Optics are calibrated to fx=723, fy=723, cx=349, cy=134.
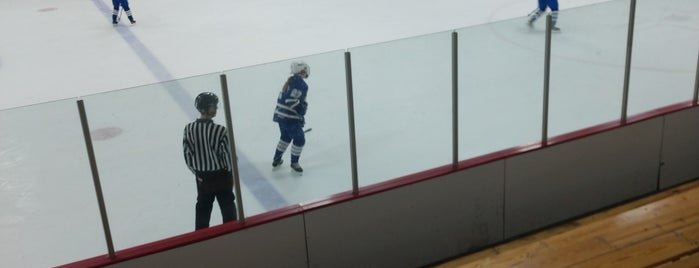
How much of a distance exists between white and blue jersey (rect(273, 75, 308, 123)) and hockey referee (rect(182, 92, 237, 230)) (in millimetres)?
337

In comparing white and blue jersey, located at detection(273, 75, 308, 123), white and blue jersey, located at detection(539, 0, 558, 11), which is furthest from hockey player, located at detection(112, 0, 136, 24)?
white and blue jersey, located at detection(273, 75, 308, 123)

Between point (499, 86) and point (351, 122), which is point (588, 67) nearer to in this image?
point (499, 86)

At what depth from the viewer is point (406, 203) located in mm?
3770

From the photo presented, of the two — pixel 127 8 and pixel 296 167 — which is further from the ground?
pixel 127 8

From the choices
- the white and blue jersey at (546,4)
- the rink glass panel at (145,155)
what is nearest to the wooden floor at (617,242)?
the rink glass panel at (145,155)

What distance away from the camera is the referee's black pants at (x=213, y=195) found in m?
3.48

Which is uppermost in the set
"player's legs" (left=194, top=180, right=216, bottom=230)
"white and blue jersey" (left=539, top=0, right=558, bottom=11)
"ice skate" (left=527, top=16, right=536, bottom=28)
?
"ice skate" (left=527, top=16, right=536, bottom=28)

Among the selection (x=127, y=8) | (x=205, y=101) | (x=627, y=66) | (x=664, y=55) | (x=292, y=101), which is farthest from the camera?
(x=127, y=8)

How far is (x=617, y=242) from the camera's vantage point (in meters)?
3.85

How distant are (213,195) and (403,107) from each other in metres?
1.11

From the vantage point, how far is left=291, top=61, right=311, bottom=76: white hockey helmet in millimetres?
3389

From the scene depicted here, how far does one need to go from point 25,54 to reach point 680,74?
24.9 feet

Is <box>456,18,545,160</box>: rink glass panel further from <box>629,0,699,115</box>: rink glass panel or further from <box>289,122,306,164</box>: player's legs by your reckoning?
<box>289,122,306,164</box>: player's legs

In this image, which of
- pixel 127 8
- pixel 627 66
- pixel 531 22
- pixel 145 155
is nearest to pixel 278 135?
pixel 145 155
